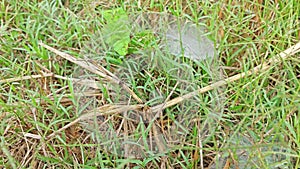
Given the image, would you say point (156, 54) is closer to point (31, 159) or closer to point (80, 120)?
point (80, 120)

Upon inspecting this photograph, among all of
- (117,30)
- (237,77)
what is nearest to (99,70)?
(117,30)

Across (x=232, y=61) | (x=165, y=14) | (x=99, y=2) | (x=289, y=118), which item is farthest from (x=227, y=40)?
(x=99, y=2)

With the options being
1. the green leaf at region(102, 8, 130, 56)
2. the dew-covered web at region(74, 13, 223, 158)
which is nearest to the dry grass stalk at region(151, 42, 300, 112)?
the dew-covered web at region(74, 13, 223, 158)

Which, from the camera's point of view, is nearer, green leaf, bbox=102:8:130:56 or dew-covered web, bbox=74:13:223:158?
dew-covered web, bbox=74:13:223:158

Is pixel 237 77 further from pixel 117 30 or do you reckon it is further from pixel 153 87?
pixel 117 30

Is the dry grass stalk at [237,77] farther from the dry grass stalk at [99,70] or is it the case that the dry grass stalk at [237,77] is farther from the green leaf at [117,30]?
the green leaf at [117,30]

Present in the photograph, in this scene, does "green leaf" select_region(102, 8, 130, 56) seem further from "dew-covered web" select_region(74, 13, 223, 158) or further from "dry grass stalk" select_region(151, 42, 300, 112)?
"dry grass stalk" select_region(151, 42, 300, 112)
